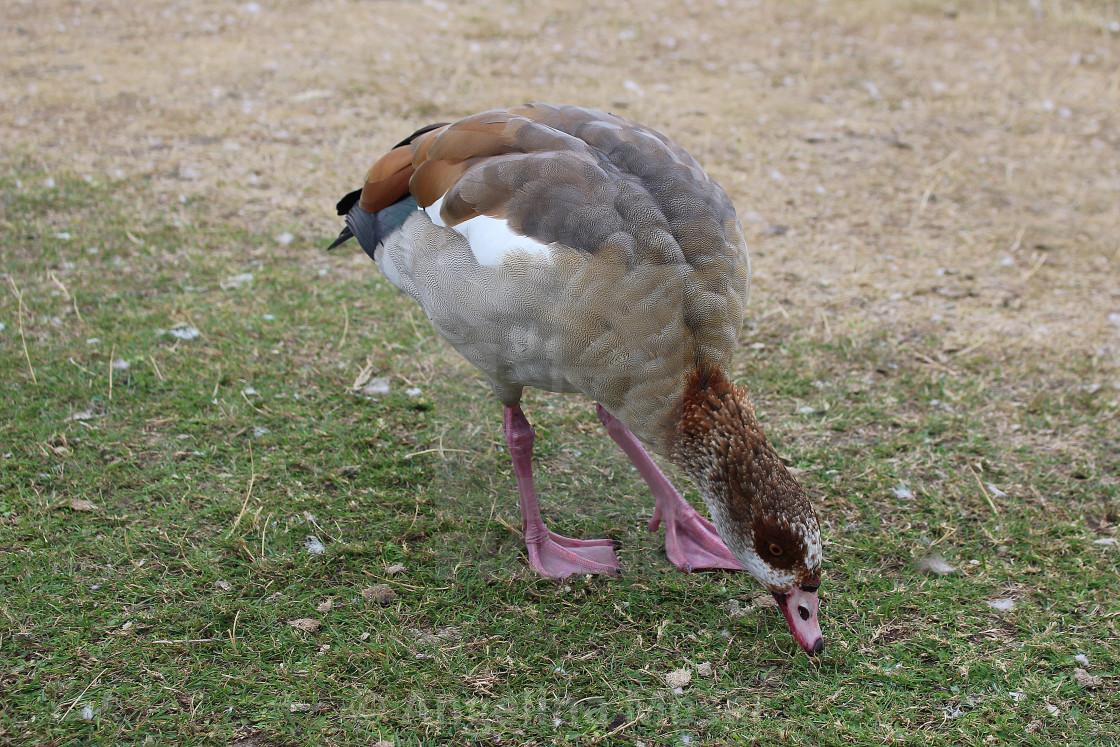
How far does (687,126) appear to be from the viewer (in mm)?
7332

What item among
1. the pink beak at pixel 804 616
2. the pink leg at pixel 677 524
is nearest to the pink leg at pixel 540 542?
the pink leg at pixel 677 524

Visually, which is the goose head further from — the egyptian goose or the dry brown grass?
Answer: the dry brown grass

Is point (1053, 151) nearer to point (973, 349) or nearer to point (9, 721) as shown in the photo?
point (973, 349)

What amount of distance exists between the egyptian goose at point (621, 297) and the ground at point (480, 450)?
0.38 meters

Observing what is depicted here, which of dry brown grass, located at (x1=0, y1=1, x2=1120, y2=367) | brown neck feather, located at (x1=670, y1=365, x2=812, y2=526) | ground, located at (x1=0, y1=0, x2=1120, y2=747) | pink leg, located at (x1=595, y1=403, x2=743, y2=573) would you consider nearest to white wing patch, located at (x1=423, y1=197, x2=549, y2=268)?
brown neck feather, located at (x1=670, y1=365, x2=812, y2=526)

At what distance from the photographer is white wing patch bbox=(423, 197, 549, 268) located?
9.39 feet

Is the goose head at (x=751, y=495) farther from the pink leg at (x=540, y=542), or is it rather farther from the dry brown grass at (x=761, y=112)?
the dry brown grass at (x=761, y=112)

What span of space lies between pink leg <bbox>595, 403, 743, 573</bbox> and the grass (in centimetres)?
8

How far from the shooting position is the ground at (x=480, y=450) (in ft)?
9.12

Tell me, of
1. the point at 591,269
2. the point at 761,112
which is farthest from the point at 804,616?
the point at 761,112

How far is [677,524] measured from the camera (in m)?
3.46

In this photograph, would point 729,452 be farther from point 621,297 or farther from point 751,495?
point 621,297

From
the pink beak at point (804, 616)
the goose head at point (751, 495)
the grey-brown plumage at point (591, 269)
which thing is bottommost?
the pink beak at point (804, 616)

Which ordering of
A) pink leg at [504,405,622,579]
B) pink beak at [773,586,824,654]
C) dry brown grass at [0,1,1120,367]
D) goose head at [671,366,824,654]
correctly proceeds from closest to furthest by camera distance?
goose head at [671,366,824,654] → pink beak at [773,586,824,654] → pink leg at [504,405,622,579] → dry brown grass at [0,1,1120,367]
